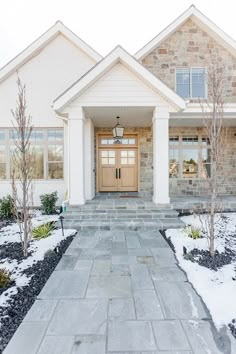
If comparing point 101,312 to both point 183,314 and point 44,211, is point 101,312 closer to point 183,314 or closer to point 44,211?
point 183,314

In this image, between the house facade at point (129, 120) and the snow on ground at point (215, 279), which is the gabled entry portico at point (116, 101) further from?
the snow on ground at point (215, 279)

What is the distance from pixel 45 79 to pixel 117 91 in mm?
3530

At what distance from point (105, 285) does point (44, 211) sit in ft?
16.8

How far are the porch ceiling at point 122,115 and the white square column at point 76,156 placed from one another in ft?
1.57

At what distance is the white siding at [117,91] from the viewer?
6.36 metres

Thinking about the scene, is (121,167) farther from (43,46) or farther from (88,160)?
(43,46)

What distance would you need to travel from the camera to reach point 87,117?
7.45m

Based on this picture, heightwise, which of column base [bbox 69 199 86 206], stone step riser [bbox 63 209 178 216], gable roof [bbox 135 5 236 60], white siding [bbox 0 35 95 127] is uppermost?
gable roof [bbox 135 5 236 60]

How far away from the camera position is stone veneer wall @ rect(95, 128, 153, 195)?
8906mm

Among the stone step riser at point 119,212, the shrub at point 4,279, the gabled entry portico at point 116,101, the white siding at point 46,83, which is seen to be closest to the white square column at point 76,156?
the gabled entry portico at point 116,101

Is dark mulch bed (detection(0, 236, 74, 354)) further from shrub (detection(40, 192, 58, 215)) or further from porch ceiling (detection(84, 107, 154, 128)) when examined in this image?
porch ceiling (detection(84, 107, 154, 128))

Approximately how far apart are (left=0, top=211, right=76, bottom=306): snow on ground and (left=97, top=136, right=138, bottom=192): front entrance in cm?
328

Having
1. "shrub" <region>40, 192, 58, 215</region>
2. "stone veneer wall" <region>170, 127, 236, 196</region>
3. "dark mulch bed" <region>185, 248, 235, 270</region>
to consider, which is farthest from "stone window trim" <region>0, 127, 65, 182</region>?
"dark mulch bed" <region>185, 248, 235, 270</region>

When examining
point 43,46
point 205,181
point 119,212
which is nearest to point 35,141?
point 43,46
